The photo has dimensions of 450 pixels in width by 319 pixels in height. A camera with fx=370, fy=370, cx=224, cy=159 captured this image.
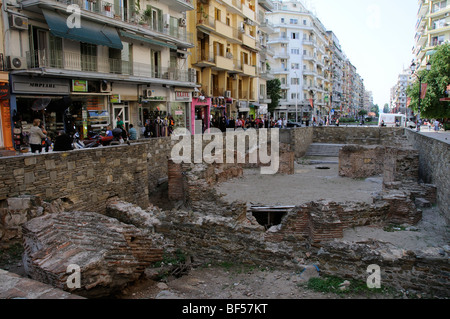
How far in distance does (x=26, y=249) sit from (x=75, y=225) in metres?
0.76

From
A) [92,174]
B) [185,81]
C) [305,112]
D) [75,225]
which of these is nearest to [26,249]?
[75,225]

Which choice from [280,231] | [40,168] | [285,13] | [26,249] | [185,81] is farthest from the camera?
[285,13]

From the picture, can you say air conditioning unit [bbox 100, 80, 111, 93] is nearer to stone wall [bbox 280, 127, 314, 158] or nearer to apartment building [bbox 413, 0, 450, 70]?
stone wall [bbox 280, 127, 314, 158]

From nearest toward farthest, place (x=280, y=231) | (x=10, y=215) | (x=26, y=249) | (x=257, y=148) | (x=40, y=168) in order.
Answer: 1. (x=26, y=249)
2. (x=10, y=215)
3. (x=40, y=168)
4. (x=280, y=231)
5. (x=257, y=148)

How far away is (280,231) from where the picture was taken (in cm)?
980

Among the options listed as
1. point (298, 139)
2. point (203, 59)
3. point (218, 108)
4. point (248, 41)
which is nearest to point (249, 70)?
point (248, 41)

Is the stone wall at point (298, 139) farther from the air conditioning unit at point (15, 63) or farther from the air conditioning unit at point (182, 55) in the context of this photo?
the air conditioning unit at point (15, 63)

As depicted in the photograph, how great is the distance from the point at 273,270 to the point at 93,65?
16.8 meters

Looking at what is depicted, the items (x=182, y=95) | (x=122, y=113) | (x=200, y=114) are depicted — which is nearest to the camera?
(x=122, y=113)

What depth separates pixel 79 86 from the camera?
1866 centimetres

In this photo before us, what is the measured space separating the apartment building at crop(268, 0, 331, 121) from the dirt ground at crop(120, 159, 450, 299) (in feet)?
153

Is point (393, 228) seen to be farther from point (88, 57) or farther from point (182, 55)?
point (182, 55)
